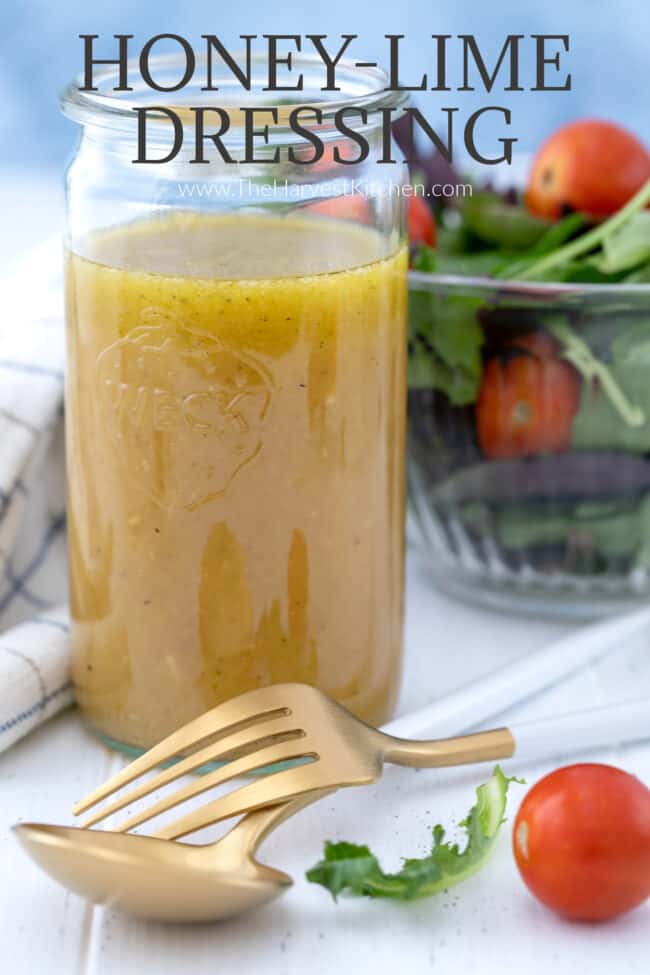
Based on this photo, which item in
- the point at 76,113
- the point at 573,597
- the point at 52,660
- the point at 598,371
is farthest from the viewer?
the point at 573,597

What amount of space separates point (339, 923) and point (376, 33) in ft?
9.68

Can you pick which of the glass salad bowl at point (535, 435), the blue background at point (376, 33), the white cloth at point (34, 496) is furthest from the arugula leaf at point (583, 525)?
the blue background at point (376, 33)

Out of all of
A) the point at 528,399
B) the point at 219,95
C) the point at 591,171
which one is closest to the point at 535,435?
the point at 528,399

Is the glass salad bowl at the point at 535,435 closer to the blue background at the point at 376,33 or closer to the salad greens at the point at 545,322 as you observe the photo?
the salad greens at the point at 545,322

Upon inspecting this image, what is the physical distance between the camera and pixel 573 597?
1.37 m

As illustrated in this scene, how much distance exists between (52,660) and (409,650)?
0.33 metres

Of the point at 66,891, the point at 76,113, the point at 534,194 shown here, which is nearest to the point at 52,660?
the point at 66,891

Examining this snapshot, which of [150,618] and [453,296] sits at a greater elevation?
[453,296]

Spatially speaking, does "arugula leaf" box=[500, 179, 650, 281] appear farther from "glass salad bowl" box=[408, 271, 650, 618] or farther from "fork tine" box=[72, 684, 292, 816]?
"fork tine" box=[72, 684, 292, 816]

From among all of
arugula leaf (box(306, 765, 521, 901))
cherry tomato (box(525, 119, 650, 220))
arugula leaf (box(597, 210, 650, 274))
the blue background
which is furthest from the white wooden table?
the blue background

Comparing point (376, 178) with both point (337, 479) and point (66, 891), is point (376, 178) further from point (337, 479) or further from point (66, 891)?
point (66, 891)

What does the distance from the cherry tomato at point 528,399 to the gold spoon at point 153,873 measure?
539 mm

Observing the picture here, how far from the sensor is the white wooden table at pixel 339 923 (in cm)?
86

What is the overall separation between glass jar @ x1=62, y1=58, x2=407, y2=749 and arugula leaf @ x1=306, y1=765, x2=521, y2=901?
201 mm
